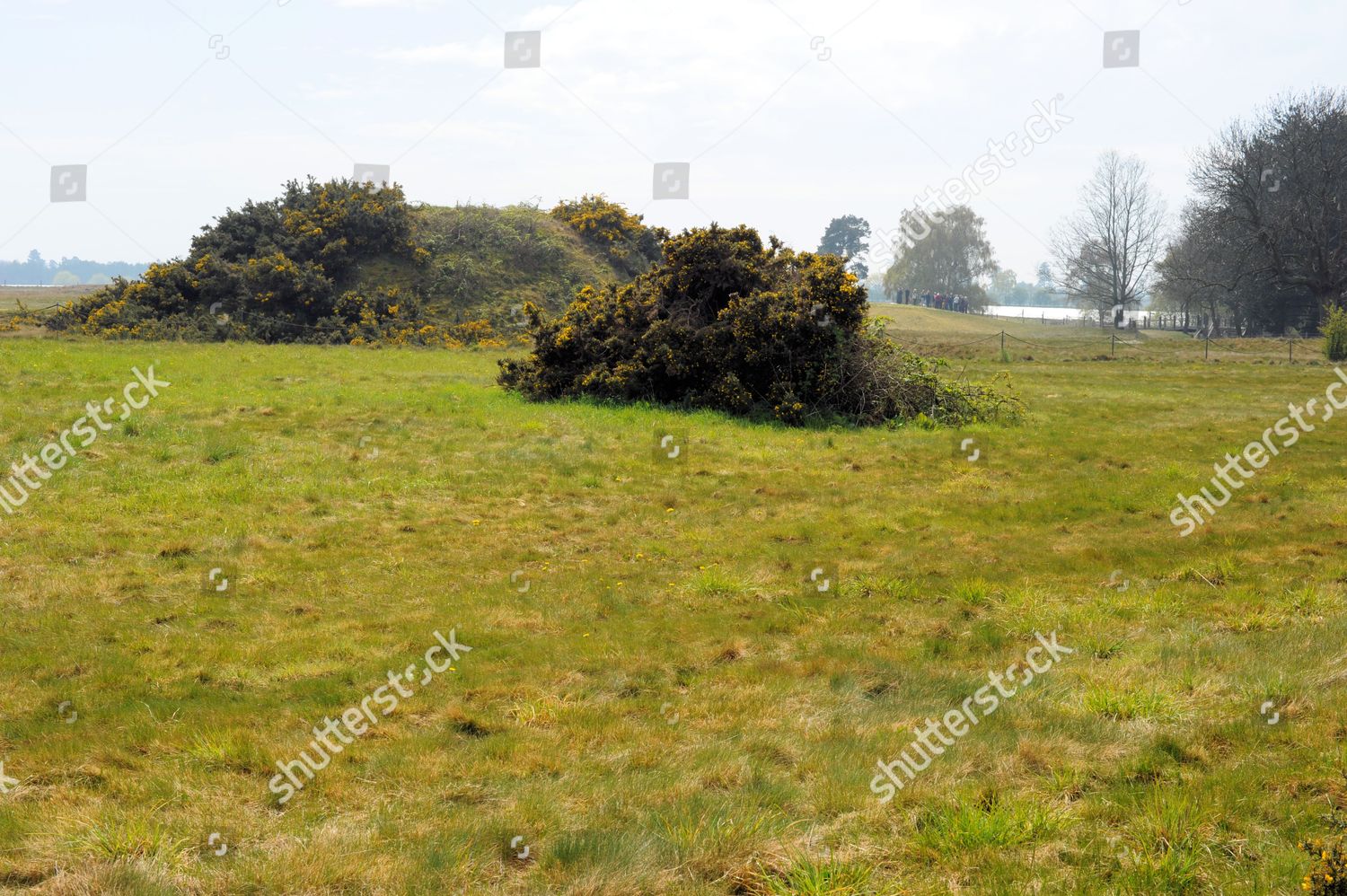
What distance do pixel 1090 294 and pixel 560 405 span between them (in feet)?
224

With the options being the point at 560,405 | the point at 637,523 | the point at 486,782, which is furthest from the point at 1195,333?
the point at 486,782

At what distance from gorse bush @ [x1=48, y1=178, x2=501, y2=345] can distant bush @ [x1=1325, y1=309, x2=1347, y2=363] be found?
3363 cm

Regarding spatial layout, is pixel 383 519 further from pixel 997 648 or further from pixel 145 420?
pixel 997 648

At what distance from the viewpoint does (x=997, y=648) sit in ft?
22.9
